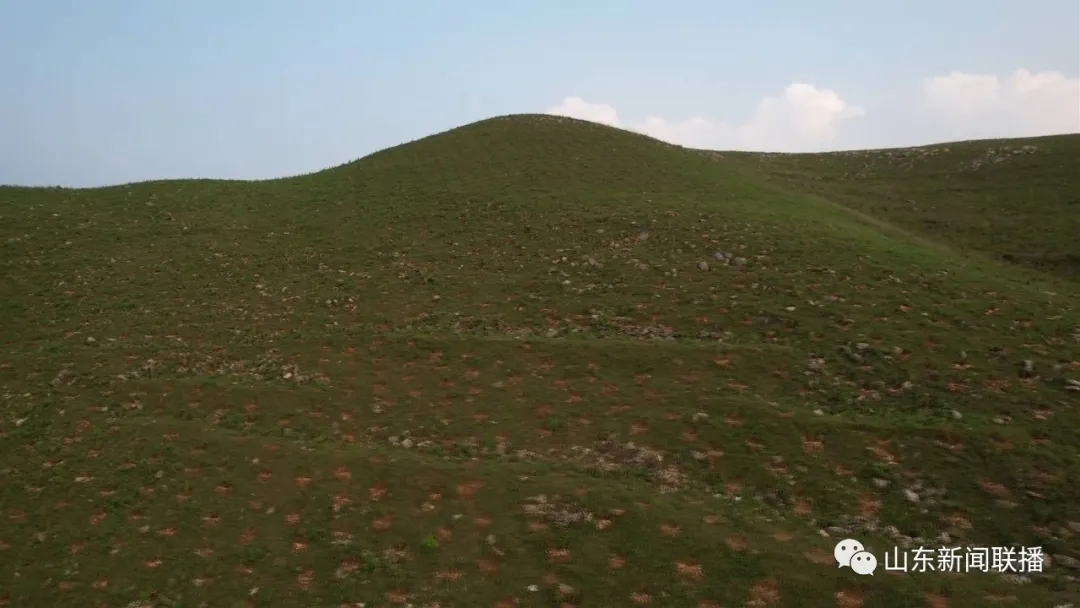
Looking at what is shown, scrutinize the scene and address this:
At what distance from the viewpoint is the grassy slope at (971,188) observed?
120 ft

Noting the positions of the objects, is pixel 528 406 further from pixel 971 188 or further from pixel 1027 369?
pixel 971 188

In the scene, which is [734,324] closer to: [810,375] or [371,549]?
[810,375]

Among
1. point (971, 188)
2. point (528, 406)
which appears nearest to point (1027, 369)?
point (528, 406)

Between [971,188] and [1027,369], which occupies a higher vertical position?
[971,188]

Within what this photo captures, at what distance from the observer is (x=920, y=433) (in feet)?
58.3

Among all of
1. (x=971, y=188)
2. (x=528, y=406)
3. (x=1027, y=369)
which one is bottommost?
(x=528, y=406)

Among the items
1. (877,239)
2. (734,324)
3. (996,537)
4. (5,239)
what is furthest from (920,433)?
(5,239)

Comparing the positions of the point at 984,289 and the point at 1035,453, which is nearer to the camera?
the point at 1035,453

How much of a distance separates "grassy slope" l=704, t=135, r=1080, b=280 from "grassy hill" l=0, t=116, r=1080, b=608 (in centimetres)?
89

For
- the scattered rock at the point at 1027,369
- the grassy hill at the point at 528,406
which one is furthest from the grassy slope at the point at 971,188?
the scattered rock at the point at 1027,369

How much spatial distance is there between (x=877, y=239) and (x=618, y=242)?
43.4 ft

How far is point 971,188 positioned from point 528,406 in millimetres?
41800

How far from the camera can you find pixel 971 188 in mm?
47062

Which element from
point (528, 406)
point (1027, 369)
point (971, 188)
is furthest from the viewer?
point (971, 188)
